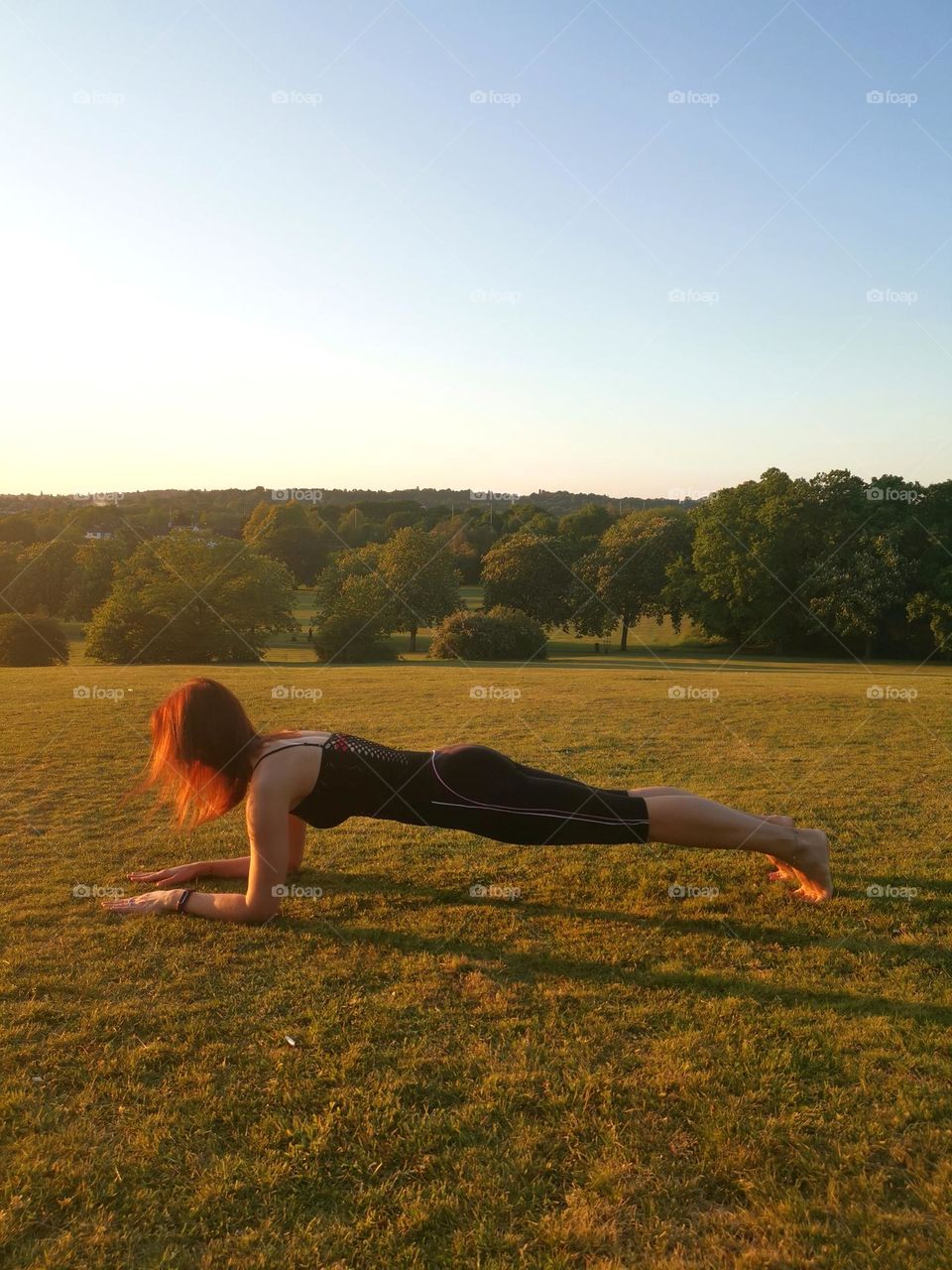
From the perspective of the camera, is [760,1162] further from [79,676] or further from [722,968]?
[79,676]

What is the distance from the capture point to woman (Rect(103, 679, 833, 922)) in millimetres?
4531

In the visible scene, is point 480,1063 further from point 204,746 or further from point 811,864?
point 811,864

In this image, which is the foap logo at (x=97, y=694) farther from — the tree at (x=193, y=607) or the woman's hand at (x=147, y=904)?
the tree at (x=193, y=607)

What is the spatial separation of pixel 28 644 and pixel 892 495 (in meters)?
50.3

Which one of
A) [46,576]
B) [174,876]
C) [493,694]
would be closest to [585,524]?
[46,576]

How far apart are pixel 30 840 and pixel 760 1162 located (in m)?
5.77

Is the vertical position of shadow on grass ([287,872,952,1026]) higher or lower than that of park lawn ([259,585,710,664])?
higher

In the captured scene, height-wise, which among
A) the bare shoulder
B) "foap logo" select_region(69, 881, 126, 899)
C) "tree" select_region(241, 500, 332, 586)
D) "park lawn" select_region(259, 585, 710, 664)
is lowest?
"park lawn" select_region(259, 585, 710, 664)

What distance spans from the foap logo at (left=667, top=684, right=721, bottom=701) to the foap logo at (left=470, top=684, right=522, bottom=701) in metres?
3.16

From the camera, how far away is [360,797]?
4703 millimetres

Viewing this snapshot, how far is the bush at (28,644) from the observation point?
144 ft

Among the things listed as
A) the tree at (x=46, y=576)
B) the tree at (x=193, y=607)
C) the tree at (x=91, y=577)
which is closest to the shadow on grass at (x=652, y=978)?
the tree at (x=193, y=607)

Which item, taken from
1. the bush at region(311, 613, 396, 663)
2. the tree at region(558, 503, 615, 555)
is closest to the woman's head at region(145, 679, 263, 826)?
the bush at region(311, 613, 396, 663)

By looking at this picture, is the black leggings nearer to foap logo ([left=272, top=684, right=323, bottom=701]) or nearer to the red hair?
the red hair
